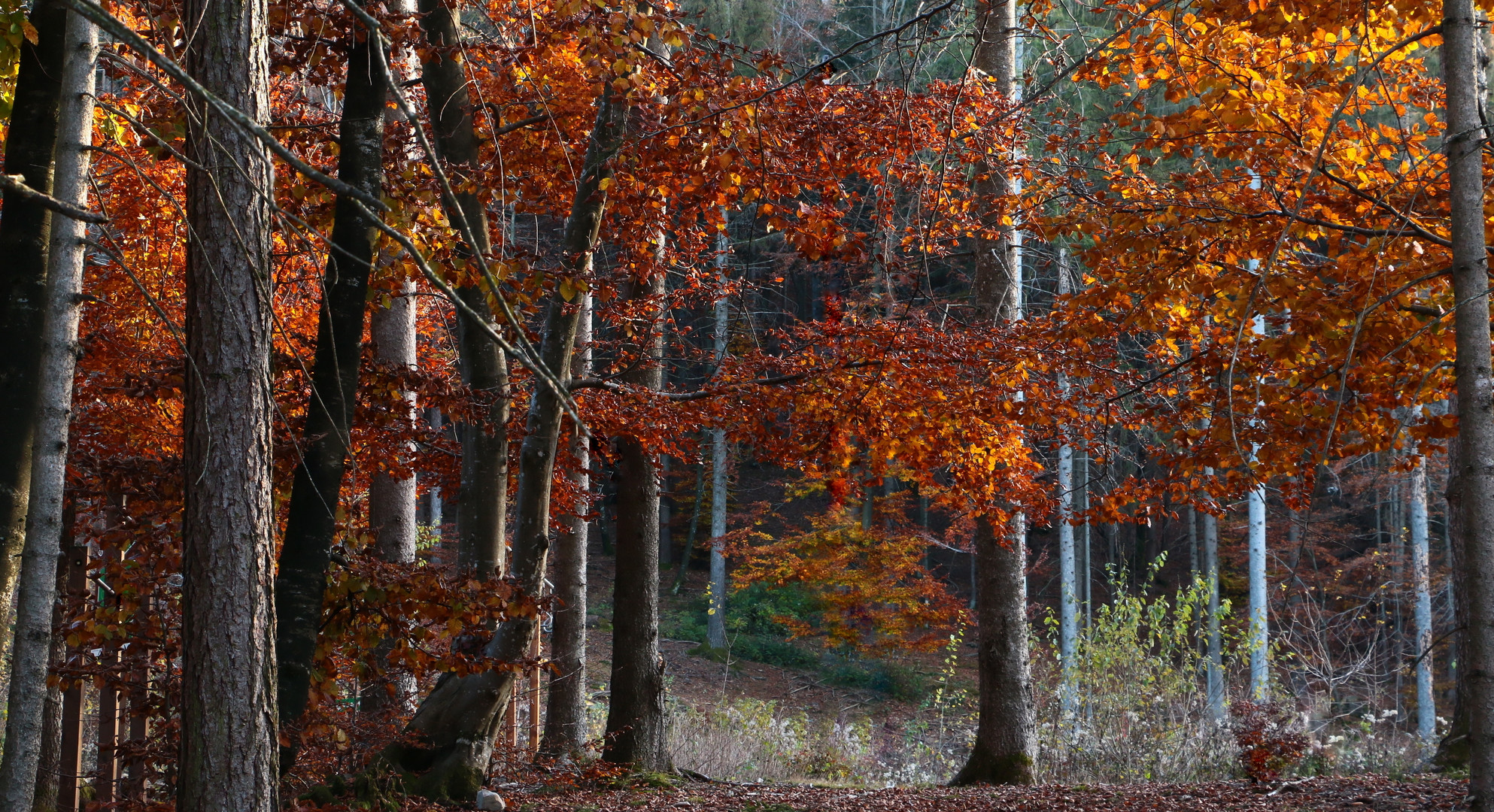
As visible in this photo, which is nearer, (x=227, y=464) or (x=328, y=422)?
(x=227, y=464)

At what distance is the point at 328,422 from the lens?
482 cm

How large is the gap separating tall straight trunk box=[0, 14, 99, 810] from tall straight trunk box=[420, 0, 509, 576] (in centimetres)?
249

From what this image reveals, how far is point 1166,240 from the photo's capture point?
187 inches

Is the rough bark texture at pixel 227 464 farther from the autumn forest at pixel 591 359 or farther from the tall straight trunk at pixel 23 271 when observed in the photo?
the tall straight trunk at pixel 23 271

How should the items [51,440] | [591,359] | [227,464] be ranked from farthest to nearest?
[591,359] < [227,464] < [51,440]

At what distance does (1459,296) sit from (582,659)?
7.15 metres

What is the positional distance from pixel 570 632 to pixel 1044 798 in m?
4.08

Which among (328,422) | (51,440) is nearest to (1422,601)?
(328,422)

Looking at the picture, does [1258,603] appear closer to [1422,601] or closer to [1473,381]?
[1422,601]

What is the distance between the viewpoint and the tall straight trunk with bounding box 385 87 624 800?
5.78 metres

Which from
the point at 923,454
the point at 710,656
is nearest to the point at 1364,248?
the point at 923,454

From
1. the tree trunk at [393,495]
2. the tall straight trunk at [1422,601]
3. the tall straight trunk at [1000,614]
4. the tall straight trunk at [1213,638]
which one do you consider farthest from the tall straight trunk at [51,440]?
the tall straight trunk at [1422,601]

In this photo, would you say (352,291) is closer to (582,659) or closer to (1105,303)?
(1105,303)

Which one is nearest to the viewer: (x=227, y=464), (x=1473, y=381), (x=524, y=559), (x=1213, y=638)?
(x=1473, y=381)
